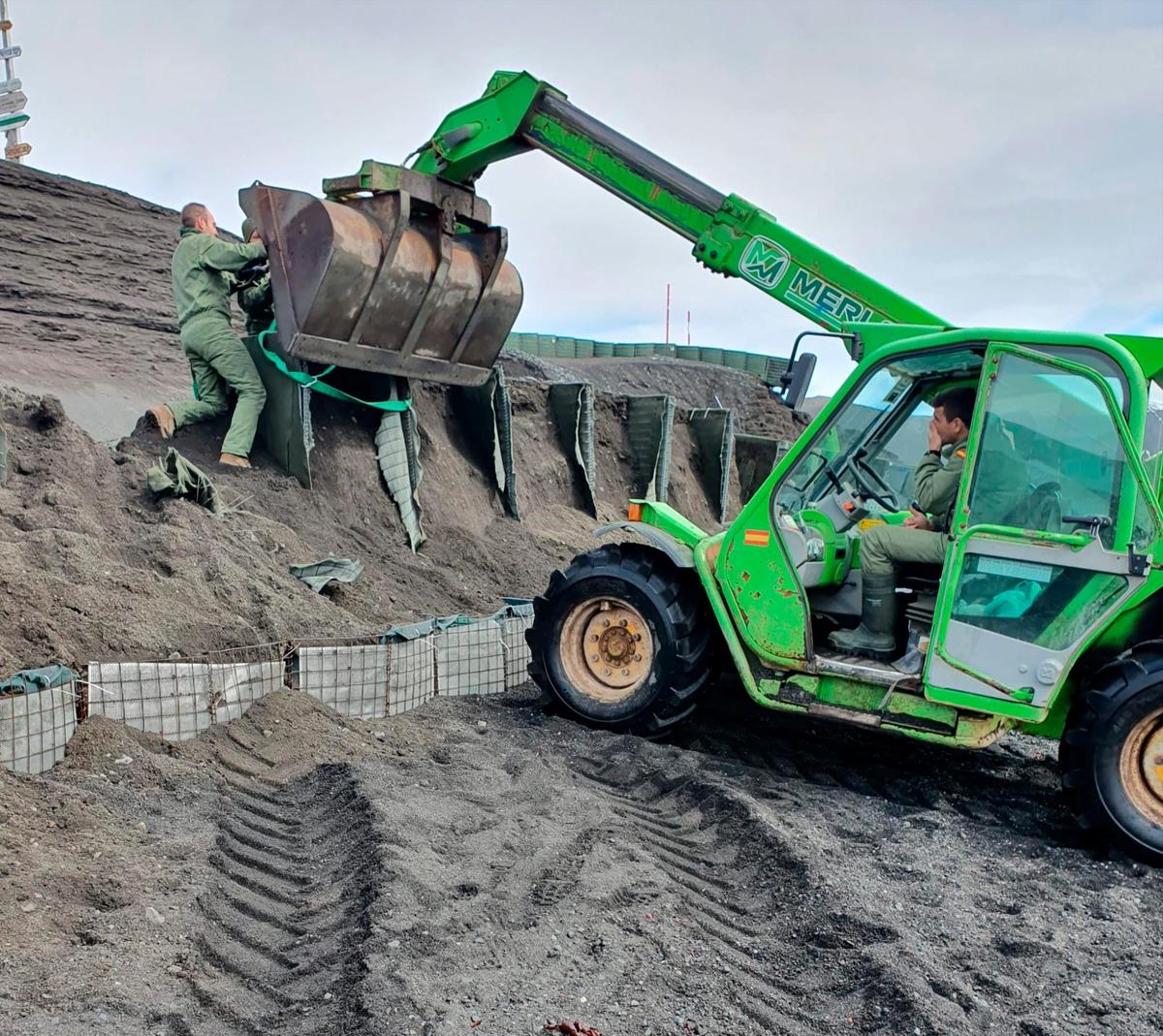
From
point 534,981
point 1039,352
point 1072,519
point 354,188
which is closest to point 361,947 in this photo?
point 534,981

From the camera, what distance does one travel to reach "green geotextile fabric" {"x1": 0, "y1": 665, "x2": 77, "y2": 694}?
13.7ft

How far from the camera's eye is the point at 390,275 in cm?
770

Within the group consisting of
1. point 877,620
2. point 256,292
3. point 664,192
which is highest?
point 664,192

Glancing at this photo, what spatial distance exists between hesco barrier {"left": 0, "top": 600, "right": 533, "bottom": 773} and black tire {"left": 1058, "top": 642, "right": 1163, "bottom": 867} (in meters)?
3.23

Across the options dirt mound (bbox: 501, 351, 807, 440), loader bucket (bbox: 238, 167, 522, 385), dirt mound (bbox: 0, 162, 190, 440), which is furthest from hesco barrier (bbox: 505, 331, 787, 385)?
loader bucket (bbox: 238, 167, 522, 385)

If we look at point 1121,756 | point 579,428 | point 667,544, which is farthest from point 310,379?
point 1121,756

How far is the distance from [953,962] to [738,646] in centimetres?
208

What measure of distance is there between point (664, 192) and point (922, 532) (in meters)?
3.39

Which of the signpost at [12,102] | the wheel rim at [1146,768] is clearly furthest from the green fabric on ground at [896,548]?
the signpost at [12,102]

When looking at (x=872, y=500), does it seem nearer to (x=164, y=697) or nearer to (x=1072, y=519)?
(x=1072, y=519)

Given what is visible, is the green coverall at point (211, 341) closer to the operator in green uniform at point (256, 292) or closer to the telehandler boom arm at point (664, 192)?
the operator in green uniform at point (256, 292)

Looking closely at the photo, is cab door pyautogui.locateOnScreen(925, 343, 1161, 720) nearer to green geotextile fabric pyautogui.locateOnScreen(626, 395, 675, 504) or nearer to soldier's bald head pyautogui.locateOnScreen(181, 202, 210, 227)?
soldier's bald head pyautogui.locateOnScreen(181, 202, 210, 227)

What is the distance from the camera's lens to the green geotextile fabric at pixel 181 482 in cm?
655

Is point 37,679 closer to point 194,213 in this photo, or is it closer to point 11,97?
point 194,213
